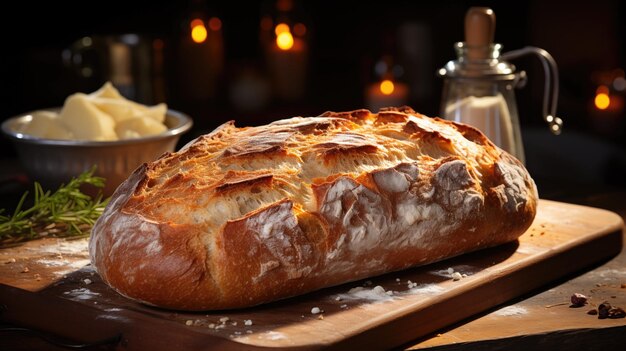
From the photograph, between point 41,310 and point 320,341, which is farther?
point 41,310

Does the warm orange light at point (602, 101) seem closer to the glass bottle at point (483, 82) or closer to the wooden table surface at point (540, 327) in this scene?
the glass bottle at point (483, 82)

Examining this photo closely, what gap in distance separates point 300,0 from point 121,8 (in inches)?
37.3

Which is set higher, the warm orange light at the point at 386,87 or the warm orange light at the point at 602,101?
the warm orange light at the point at 386,87

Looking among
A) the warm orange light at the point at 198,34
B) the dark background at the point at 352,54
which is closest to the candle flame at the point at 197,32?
the warm orange light at the point at 198,34

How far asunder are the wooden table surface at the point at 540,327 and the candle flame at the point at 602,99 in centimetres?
279

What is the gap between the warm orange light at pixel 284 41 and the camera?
16.1 ft

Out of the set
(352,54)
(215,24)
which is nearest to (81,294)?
(215,24)

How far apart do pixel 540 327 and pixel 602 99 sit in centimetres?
313

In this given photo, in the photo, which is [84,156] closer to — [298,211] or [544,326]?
[298,211]

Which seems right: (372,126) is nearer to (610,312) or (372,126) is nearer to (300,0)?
(610,312)

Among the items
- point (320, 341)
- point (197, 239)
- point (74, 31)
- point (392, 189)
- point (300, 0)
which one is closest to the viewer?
point (320, 341)

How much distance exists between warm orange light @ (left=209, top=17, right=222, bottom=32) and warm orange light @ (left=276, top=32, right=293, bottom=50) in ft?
1.61

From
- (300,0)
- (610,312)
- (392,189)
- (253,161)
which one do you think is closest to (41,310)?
(253,161)

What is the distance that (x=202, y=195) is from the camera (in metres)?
1.70
